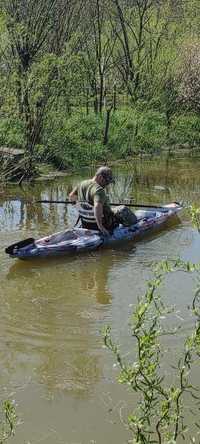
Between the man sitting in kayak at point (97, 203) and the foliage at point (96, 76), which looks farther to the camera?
the foliage at point (96, 76)

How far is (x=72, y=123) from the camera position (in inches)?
734

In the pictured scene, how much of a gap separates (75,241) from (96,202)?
668 mm

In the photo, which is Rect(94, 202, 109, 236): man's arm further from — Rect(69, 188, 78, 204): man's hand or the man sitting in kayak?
Rect(69, 188, 78, 204): man's hand

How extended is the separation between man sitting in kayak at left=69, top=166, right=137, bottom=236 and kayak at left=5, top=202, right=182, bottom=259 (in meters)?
0.15

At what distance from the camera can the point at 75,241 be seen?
9508 millimetres

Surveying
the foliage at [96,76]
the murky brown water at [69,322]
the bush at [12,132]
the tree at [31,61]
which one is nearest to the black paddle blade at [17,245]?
the murky brown water at [69,322]

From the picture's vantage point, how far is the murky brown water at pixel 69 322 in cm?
487

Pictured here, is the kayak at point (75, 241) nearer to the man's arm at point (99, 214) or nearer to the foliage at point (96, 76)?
the man's arm at point (99, 214)

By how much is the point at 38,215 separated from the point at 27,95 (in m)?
3.99

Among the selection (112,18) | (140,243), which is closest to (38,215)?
(140,243)

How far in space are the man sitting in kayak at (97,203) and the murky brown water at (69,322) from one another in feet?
1.58

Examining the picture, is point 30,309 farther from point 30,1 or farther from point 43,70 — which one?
point 30,1

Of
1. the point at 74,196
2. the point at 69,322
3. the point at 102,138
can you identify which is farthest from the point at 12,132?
the point at 69,322

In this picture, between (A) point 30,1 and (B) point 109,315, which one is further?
(A) point 30,1
